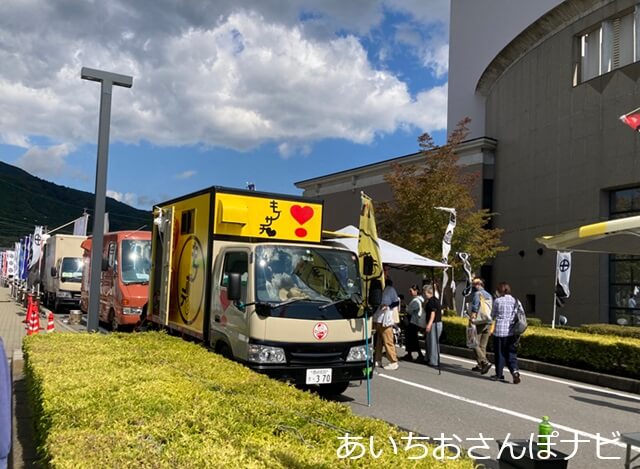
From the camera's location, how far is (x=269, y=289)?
23.7ft

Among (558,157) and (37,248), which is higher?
(558,157)

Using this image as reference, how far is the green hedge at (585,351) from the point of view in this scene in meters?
10.6

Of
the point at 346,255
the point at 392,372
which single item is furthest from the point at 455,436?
the point at 392,372

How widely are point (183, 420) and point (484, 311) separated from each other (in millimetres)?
8384

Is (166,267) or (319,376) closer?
(319,376)

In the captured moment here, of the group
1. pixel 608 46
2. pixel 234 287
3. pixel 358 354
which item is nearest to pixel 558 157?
pixel 608 46

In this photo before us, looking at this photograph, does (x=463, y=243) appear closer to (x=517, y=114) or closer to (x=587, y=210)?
(x=587, y=210)

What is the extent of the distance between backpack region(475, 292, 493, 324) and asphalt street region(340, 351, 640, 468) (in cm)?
108

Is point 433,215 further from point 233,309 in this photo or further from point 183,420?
point 183,420

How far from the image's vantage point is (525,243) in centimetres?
2453

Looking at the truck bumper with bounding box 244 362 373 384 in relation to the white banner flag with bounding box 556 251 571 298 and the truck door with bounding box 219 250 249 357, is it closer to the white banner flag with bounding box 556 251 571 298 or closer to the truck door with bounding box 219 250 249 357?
the truck door with bounding box 219 250 249 357

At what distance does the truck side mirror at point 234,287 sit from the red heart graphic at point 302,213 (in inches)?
72.4

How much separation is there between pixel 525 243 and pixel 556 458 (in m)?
22.1

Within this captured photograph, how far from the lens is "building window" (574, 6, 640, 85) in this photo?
20.0 m
